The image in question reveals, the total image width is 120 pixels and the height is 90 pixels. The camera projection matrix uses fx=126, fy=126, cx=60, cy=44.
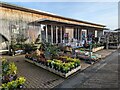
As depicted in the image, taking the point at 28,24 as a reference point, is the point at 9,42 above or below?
below

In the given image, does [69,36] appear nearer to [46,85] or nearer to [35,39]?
[35,39]

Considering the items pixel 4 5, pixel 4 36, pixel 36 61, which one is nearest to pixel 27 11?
pixel 4 5

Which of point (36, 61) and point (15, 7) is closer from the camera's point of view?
point (36, 61)

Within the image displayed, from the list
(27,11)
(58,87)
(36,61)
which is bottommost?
(58,87)

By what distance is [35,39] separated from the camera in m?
15.9

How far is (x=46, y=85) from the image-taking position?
5.38 metres

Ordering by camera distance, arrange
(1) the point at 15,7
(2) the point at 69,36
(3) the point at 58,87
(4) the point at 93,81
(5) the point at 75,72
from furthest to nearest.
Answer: (2) the point at 69,36 → (1) the point at 15,7 → (5) the point at 75,72 → (4) the point at 93,81 → (3) the point at 58,87

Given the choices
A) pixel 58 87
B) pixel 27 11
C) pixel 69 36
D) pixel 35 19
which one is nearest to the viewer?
pixel 58 87

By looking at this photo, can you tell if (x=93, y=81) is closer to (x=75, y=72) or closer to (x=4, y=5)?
(x=75, y=72)

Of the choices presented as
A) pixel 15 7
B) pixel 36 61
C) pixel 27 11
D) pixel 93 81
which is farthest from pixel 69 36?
pixel 93 81

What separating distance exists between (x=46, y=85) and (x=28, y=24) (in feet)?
35.7

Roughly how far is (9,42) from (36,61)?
6104 millimetres

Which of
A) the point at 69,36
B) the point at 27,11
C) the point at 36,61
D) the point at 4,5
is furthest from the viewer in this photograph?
the point at 69,36

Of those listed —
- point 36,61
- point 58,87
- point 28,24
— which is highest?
point 28,24
